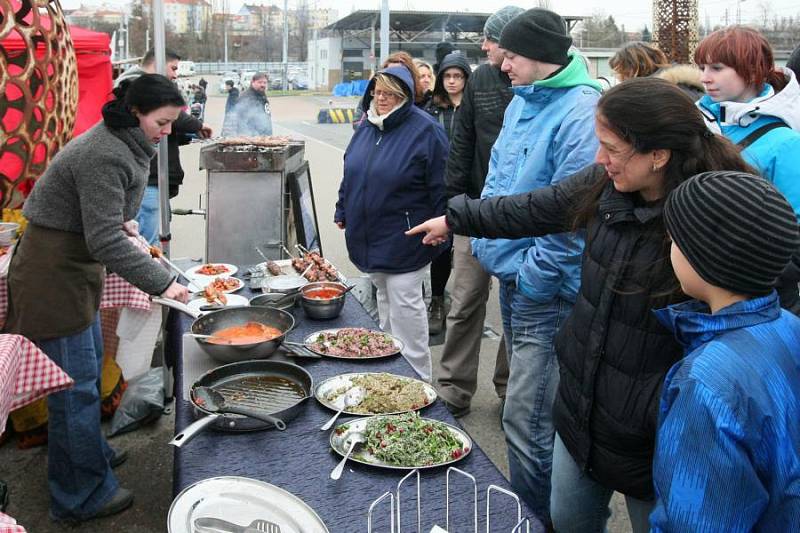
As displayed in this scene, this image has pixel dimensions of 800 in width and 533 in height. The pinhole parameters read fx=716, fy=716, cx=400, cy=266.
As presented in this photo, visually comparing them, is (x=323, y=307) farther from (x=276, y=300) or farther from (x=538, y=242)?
(x=538, y=242)

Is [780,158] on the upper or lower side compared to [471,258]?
upper

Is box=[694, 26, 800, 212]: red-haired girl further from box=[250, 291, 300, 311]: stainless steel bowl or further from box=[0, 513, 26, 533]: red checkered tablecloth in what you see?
box=[0, 513, 26, 533]: red checkered tablecloth

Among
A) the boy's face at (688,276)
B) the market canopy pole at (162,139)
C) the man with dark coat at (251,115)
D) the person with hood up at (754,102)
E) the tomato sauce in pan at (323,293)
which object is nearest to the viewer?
the boy's face at (688,276)

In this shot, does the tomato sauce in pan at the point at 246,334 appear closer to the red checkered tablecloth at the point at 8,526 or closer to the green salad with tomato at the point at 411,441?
the green salad with tomato at the point at 411,441

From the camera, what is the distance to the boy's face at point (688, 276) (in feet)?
4.97

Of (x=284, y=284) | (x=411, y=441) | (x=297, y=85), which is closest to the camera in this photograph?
(x=411, y=441)

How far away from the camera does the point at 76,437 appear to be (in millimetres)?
3180

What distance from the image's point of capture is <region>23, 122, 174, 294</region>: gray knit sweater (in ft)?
9.43

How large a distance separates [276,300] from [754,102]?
2.19 metres

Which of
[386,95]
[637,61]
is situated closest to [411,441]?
[386,95]

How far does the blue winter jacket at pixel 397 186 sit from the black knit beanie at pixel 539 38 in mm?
1271

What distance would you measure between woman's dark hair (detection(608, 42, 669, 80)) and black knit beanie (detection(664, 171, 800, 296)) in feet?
10.8

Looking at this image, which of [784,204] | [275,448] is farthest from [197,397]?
[784,204]

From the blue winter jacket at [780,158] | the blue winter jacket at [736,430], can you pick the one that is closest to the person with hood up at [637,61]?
the blue winter jacket at [780,158]
